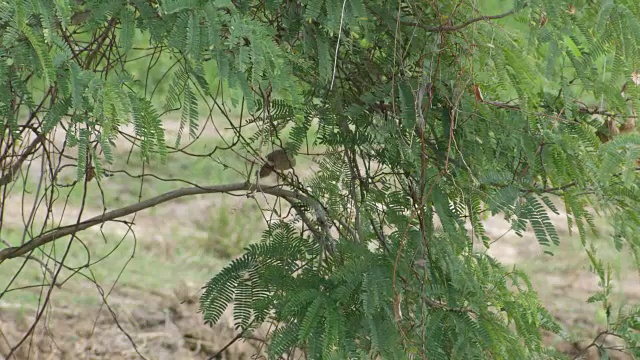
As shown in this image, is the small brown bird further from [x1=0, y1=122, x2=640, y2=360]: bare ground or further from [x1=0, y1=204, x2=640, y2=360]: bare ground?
[x1=0, y1=204, x2=640, y2=360]: bare ground

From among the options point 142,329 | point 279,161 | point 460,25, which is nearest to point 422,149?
point 460,25

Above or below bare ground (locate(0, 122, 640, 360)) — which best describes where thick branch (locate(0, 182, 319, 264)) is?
below

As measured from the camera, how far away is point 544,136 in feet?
9.39

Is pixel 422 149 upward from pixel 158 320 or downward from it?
downward

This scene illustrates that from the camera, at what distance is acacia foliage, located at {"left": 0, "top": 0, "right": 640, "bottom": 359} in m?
2.73

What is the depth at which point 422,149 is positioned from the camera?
277cm

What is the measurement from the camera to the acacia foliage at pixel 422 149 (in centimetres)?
273

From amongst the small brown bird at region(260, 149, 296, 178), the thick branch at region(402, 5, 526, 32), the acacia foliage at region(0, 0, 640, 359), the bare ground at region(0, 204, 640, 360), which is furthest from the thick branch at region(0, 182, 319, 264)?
the bare ground at region(0, 204, 640, 360)

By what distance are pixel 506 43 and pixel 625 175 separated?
0.52m

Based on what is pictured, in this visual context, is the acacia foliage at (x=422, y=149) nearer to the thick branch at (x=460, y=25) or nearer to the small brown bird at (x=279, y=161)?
the thick branch at (x=460, y=25)

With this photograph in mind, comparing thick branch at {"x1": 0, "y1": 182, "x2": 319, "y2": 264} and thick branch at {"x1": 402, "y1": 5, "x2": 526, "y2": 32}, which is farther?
thick branch at {"x1": 0, "y1": 182, "x2": 319, "y2": 264}

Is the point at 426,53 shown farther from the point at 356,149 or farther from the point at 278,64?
the point at 278,64

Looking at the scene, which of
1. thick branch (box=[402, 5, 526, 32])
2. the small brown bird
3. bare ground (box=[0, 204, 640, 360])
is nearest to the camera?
thick branch (box=[402, 5, 526, 32])

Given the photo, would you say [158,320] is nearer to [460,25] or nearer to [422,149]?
[422,149]
